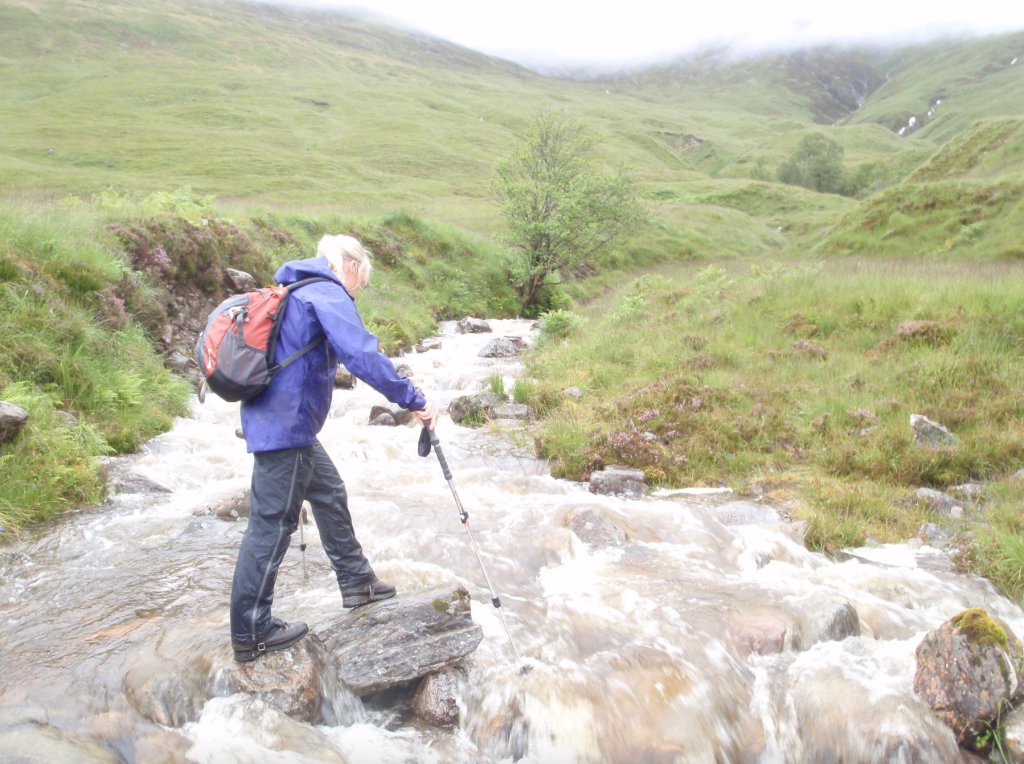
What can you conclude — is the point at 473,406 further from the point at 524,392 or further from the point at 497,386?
the point at 524,392

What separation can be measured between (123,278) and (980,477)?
15.8 metres

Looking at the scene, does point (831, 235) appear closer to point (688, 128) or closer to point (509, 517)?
point (509, 517)

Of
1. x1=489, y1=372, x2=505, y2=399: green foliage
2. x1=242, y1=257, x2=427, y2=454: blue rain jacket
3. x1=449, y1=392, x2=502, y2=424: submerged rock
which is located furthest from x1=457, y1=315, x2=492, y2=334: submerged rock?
x1=242, y1=257, x2=427, y2=454: blue rain jacket

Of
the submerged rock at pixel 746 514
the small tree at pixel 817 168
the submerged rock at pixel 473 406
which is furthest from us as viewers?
the small tree at pixel 817 168

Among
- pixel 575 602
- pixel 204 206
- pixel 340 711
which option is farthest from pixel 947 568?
pixel 204 206

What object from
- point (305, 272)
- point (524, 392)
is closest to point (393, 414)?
point (524, 392)

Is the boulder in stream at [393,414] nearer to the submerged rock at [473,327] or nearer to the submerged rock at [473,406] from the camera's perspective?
the submerged rock at [473,406]

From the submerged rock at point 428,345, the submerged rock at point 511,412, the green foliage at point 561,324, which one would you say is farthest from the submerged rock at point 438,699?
the submerged rock at point 428,345

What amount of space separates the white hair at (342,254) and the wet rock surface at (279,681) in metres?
3.15

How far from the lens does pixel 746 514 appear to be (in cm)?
827

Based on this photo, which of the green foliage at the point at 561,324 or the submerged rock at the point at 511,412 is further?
the green foliage at the point at 561,324

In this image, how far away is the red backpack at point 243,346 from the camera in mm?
4406

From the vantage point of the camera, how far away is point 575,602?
21.8 ft

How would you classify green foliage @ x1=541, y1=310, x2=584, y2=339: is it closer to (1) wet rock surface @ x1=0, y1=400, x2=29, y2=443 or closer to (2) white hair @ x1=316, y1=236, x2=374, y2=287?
(1) wet rock surface @ x1=0, y1=400, x2=29, y2=443
